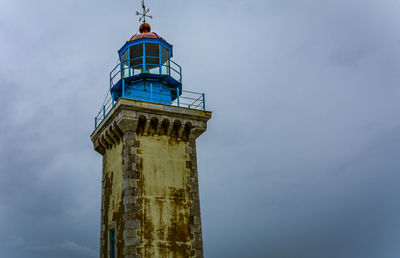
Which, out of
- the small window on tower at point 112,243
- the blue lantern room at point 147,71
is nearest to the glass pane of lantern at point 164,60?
the blue lantern room at point 147,71

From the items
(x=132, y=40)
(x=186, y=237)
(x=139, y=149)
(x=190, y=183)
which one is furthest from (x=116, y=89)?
(x=186, y=237)

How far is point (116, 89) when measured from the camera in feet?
62.9

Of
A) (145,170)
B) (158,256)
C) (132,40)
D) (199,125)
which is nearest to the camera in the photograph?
(158,256)

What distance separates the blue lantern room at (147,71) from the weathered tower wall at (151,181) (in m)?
1.28

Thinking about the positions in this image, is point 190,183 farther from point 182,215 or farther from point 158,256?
point 158,256

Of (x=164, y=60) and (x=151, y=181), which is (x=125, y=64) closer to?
(x=164, y=60)

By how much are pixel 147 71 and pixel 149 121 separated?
2808mm

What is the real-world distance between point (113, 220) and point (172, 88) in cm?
647

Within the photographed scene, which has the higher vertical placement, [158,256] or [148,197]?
[148,197]

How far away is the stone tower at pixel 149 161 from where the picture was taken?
627 inches

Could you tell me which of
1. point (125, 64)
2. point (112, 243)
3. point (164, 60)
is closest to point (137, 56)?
point (125, 64)

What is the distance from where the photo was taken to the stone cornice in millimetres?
16719

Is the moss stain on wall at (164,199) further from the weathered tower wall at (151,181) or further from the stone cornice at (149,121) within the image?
the stone cornice at (149,121)

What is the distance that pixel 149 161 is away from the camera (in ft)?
→ 55.5
